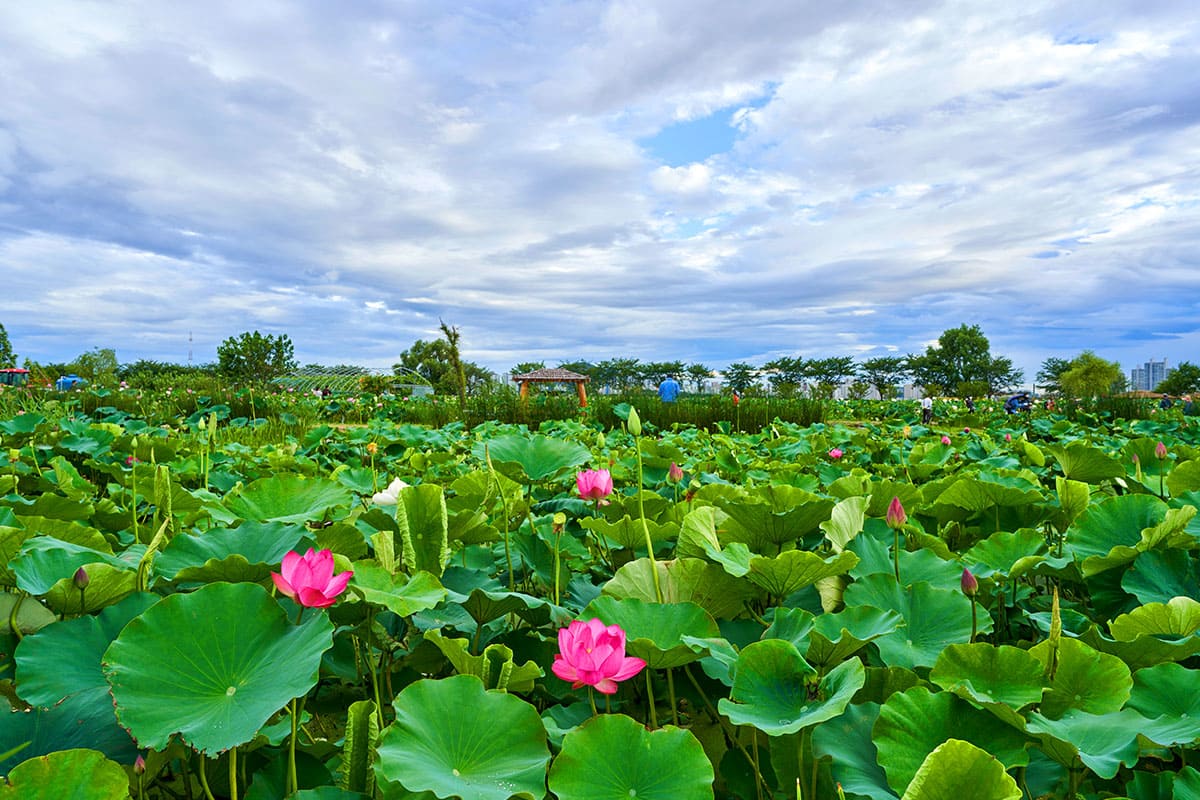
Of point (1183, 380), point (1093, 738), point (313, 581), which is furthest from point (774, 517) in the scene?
point (1183, 380)

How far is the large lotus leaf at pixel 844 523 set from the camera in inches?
40.4

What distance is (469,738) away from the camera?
67 centimetres

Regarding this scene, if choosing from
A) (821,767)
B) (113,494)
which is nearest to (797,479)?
(821,767)

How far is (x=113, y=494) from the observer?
1.92 metres

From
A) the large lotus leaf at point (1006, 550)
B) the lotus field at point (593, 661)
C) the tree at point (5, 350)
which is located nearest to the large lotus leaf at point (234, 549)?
the lotus field at point (593, 661)

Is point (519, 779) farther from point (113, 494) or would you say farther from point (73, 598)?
Answer: point (113, 494)

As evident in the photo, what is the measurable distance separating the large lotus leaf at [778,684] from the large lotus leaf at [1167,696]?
32 cm

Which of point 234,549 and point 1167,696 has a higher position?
point 234,549

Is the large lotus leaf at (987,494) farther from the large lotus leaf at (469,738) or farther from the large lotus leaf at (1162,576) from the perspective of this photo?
the large lotus leaf at (469,738)

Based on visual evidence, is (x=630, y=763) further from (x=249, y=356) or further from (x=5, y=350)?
(x=5, y=350)

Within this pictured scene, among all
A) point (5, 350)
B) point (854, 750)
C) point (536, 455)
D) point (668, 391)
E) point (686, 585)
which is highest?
point (5, 350)

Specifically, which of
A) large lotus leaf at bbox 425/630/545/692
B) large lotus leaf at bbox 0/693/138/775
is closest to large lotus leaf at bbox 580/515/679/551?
large lotus leaf at bbox 425/630/545/692

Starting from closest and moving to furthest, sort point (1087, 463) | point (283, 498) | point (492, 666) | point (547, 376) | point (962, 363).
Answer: point (492, 666) < point (283, 498) < point (1087, 463) < point (547, 376) < point (962, 363)

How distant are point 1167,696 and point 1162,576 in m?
0.40
